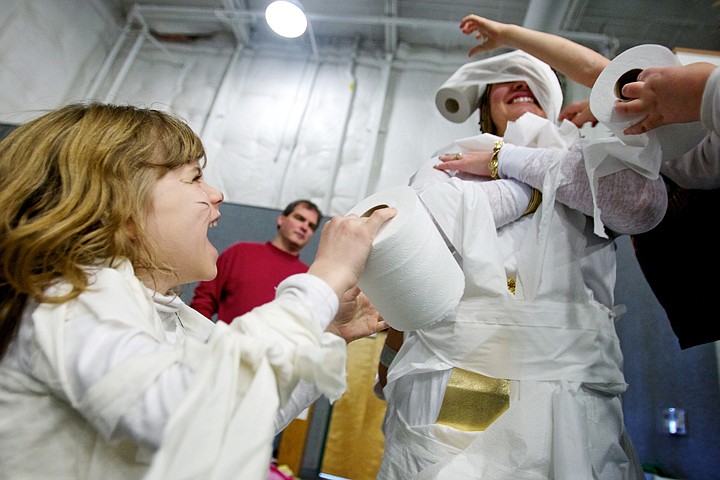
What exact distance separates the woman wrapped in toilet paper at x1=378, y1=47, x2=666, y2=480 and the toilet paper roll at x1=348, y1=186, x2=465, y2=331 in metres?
0.09

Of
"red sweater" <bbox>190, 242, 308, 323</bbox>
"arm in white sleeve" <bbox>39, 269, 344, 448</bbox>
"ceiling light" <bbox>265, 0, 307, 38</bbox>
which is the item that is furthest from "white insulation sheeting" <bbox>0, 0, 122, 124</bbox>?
"arm in white sleeve" <bbox>39, 269, 344, 448</bbox>

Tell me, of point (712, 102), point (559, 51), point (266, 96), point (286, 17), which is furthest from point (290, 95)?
point (712, 102)

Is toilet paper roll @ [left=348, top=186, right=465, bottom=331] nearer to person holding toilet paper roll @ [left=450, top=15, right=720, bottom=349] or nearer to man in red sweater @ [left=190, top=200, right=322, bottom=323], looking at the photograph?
person holding toilet paper roll @ [left=450, top=15, right=720, bottom=349]

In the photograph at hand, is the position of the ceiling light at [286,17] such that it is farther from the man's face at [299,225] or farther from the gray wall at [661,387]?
the gray wall at [661,387]

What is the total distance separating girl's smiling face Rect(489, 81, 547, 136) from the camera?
122cm

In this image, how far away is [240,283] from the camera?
2021mm

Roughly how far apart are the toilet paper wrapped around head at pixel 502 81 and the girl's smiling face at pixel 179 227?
897 mm

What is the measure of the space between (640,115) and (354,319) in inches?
23.8

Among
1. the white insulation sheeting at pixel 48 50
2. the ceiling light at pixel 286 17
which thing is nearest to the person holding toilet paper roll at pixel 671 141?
the ceiling light at pixel 286 17

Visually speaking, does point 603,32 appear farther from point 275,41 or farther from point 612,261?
point 612,261

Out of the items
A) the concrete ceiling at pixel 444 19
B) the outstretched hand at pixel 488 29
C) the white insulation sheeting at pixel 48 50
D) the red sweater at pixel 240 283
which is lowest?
the red sweater at pixel 240 283

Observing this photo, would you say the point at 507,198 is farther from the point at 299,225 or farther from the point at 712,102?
the point at 299,225

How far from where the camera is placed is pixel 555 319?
77cm

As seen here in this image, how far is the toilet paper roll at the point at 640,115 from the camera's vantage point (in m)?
0.74
